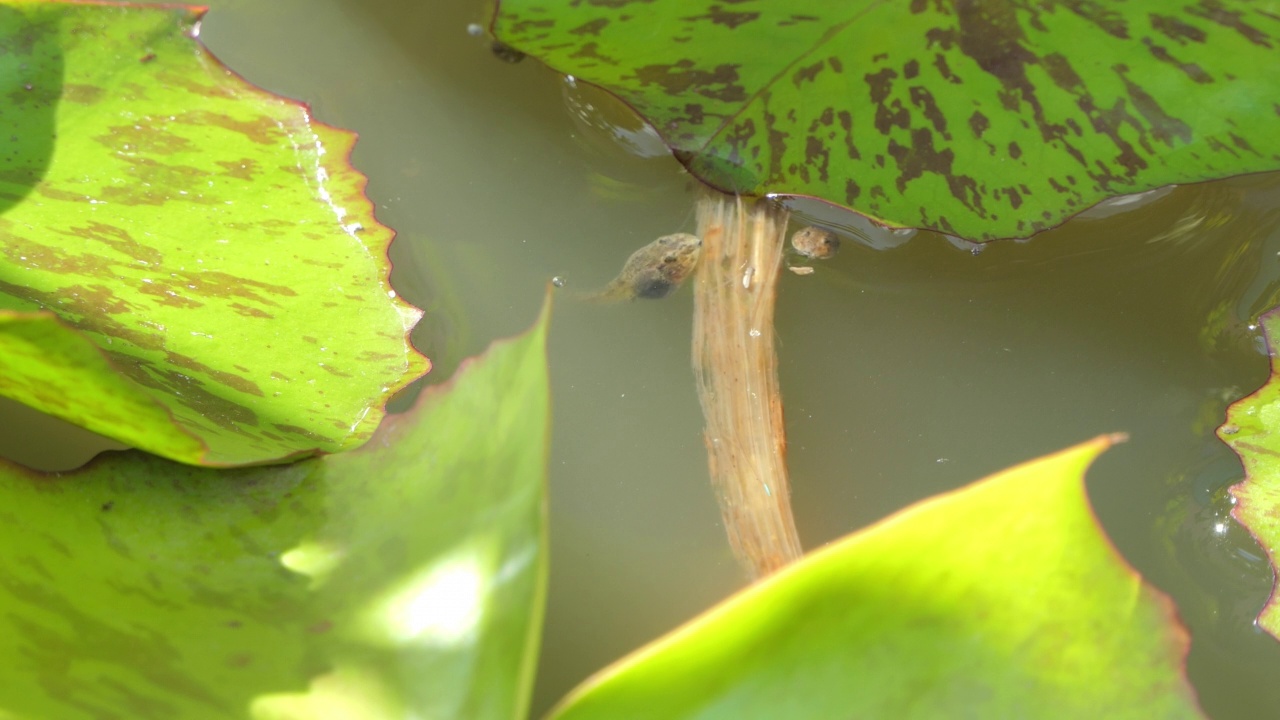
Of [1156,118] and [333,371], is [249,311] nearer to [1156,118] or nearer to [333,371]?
[333,371]

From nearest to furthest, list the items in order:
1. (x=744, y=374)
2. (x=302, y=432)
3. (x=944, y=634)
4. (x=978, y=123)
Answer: (x=944, y=634)
(x=302, y=432)
(x=978, y=123)
(x=744, y=374)

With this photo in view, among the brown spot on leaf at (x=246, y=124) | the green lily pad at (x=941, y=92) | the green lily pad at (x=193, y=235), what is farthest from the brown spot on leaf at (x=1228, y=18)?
the brown spot on leaf at (x=246, y=124)

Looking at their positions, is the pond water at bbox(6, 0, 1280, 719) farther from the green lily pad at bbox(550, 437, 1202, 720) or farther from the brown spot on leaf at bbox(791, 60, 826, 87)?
the green lily pad at bbox(550, 437, 1202, 720)

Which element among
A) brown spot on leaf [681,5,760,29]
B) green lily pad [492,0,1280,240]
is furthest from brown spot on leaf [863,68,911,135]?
brown spot on leaf [681,5,760,29]

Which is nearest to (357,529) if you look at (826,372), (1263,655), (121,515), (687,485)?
(121,515)

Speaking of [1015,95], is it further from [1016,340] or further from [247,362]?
[247,362]

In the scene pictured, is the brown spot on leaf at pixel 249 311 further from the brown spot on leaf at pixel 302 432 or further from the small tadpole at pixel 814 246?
the small tadpole at pixel 814 246

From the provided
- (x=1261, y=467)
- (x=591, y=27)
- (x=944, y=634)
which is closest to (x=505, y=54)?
(x=591, y=27)
